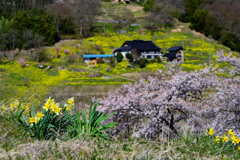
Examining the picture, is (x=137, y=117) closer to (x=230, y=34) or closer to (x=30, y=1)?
(x=230, y=34)

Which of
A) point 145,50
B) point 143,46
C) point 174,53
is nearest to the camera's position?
point 174,53

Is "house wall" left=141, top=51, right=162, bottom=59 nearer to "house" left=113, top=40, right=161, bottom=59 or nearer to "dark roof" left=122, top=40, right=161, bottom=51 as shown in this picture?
"house" left=113, top=40, right=161, bottom=59

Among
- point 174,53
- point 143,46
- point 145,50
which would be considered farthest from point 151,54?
point 174,53

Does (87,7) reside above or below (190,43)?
above

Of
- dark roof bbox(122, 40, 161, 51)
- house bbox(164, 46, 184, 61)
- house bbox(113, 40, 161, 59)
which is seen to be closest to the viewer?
house bbox(164, 46, 184, 61)

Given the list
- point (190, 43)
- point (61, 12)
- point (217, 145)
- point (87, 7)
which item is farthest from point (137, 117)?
point (87, 7)

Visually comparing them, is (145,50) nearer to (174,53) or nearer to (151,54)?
(151,54)

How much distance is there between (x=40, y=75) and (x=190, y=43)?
29.3 meters

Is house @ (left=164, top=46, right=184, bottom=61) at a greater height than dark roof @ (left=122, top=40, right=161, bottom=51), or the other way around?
dark roof @ (left=122, top=40, right=161, bottom=51)

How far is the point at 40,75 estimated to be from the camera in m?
24.9

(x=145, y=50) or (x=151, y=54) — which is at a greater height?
(x=145, y=50)

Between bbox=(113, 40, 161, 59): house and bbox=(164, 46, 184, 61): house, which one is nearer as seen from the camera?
bbox=(164, 46, 184, 61): house

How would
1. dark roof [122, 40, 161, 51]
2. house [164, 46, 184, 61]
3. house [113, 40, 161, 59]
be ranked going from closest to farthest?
house [164, 46, 184, 61] → house [113, 40, 161, 59] → dark roof [122, 40, 161, 51]

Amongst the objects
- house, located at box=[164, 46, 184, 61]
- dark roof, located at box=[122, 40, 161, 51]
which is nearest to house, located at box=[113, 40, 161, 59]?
dark roof, located at box=[122, 40, 161, 51]
